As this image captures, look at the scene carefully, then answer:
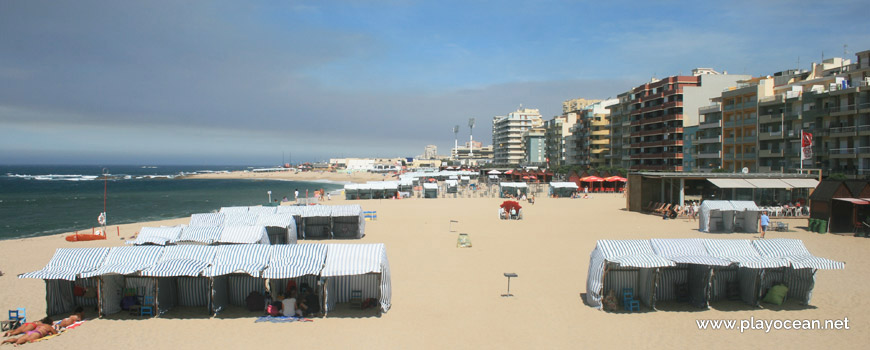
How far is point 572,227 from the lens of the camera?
90.7 feet

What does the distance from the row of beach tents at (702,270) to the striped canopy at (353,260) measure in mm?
Result: 5166

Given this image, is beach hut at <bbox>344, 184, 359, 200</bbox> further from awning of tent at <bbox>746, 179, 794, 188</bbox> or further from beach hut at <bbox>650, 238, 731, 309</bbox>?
beach hut at <bbox>650, 238, 731, 309</bbox>

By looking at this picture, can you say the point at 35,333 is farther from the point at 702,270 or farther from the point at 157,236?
the point at 702,270

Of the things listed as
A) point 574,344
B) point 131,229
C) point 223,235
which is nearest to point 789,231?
point 574,344

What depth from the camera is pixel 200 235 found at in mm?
17734

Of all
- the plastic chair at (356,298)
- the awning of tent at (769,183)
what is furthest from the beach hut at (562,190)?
the plastic chair at (356,298)

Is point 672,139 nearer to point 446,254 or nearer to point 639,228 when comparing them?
point 639,228

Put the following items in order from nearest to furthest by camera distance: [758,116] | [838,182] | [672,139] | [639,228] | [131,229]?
1. [838,182]
2. [639,228]
3. [131,229]
4. [758,116]
5. [672,139]

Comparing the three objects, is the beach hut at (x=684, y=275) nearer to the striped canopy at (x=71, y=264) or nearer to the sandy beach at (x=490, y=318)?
the sandy beach at (x=490, y=318)

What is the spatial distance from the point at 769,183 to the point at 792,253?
21125mm

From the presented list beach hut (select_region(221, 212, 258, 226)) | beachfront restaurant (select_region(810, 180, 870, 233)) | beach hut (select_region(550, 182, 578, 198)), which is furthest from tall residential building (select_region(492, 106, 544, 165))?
beach hut (select_region(221, 212, 258, 226))

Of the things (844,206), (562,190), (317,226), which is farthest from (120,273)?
(562,190)

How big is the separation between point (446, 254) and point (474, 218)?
41.6 feet

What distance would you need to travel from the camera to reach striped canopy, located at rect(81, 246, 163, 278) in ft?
Answer: 38.2
